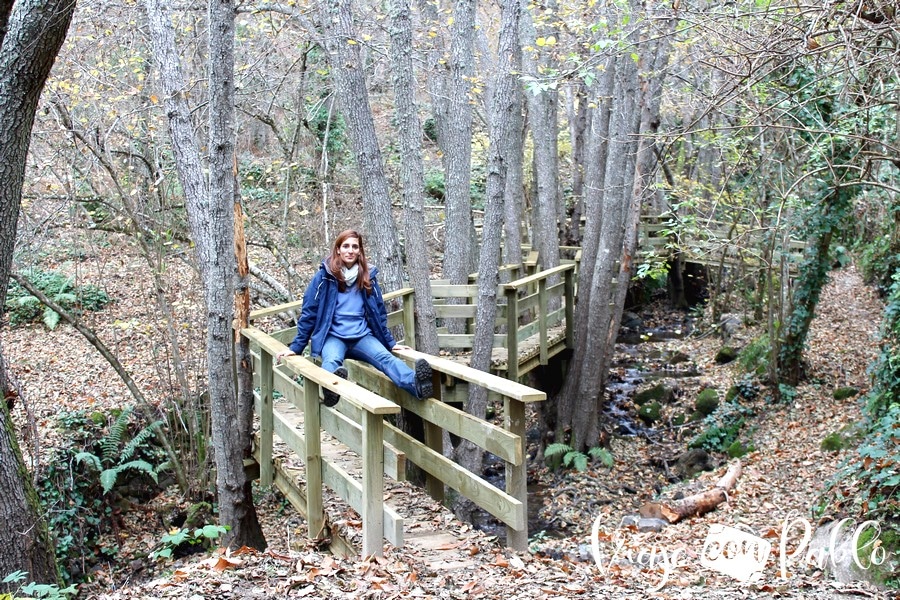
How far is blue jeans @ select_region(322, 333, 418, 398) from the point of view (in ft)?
18.8

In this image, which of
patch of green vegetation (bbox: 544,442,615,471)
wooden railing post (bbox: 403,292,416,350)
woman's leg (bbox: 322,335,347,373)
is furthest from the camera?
patch of green vegetation (bbox: 544,442,615,471)

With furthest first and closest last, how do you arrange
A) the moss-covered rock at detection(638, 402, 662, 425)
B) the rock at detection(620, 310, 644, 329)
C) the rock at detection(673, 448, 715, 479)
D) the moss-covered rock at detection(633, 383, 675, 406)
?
the rock at detection(620, 310, 644, 329) → the moss-covered rock at detection(633, 383, 675, 406) → the moss-covered rock at detection(638, 402, 662, 425) → the rock at detection(673, 448, 715, 479)

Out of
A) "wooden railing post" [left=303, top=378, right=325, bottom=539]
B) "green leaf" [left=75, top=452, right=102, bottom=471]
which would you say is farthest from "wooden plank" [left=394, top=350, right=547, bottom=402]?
"green leaf" [left=75, top=452, right=102, bottom=471]

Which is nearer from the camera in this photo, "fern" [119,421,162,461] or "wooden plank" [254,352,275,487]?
"wooden plank" [254,352,275,487]

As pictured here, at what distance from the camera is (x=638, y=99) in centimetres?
1173

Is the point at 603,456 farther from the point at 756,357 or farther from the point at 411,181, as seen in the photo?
the point at 411,181

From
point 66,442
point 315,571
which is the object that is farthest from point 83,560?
point 315,571

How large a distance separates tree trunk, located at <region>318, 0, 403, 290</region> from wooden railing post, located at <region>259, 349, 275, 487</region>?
107 inches

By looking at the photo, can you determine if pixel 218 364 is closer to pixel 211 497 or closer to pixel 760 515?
pixel 211 497

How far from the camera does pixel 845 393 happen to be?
1091 centimetres

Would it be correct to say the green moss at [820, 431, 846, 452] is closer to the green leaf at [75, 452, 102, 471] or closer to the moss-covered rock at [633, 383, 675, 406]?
the moss-covered rock at [633, 383, 675, 406]

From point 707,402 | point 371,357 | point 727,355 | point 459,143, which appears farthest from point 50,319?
point 727,355

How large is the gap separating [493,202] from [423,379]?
3.66 m

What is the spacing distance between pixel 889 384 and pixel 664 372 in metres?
6.43
